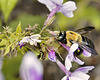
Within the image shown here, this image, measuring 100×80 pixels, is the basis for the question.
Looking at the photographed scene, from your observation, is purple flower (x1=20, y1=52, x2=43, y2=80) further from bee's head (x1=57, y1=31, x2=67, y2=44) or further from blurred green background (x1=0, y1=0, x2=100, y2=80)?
blurred green background (x1=0, y1=0, x2=100, y2=80)

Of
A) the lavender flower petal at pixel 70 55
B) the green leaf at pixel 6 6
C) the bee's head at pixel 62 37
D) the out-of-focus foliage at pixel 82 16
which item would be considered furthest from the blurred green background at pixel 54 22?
the lavender flower petal at pixel 70 55

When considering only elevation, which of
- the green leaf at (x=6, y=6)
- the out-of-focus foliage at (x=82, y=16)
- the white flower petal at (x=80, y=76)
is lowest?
the white flower petal at (x=80, y=76)

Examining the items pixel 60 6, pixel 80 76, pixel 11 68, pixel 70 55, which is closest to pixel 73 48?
pixel 70 55

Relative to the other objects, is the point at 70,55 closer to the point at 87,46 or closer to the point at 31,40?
the point at 87,46

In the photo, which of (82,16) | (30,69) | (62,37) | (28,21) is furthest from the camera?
(82,16)

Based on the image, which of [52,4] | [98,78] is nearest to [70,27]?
[98,78]

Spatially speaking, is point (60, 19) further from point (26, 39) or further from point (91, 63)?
point (26, 39)

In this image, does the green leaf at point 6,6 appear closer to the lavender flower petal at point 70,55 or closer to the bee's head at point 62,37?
the bee's head at point 62,37

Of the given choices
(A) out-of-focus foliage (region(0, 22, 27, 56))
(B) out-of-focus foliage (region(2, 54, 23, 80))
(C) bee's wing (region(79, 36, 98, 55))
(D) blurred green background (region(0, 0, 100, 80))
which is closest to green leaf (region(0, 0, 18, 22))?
(D) blurred green background (region(0, 0, 100, 80))
